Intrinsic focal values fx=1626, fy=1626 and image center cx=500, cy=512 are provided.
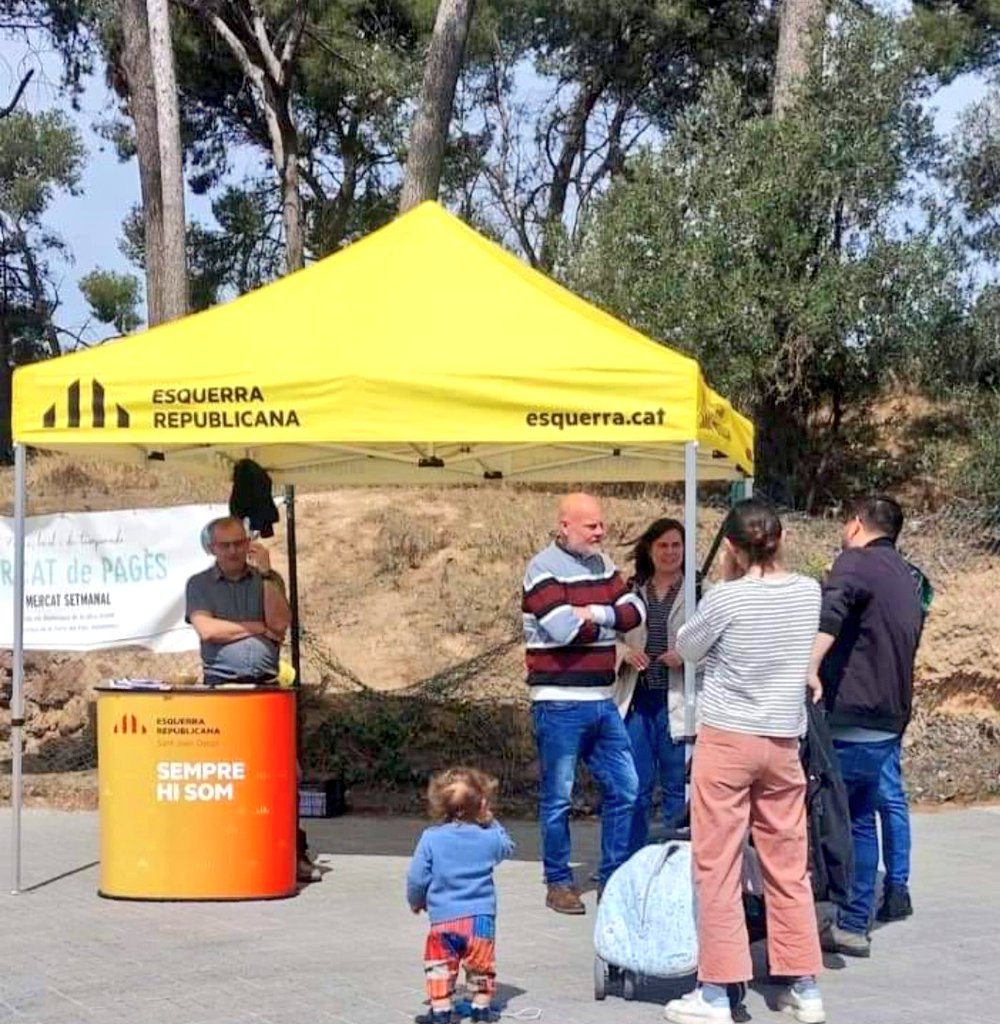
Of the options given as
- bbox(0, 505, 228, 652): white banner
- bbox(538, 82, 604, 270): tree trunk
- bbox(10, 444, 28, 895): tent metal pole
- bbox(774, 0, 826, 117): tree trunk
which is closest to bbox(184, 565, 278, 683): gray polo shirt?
bbox(10, 444, 28, 895): tent metal pole

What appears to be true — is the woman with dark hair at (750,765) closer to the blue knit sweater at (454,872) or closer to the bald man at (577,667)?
the blue knit sweater at (454,872)

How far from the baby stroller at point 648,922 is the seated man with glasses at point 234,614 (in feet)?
8.38

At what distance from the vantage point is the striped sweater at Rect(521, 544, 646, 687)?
23.1ft

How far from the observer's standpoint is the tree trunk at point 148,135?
19.5 m

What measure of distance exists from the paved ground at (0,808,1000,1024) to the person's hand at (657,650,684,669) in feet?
4.10

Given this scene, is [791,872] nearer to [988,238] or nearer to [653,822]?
[653,822]

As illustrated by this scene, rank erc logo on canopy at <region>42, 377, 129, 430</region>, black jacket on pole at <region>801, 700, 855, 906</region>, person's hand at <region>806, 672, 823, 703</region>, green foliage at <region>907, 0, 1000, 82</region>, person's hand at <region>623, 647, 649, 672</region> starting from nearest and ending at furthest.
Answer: person's hand at <region>806, 672, 823, 703</region> < black jacket on pole at <region>801, 700, 855, 906</region> < erc logo on canopy at <region>42, 377, 129, 430</region> < person's hand at <region>623, 647, 649, 672</region> < green foliage at <region>907, 0, 1000, 82</region>

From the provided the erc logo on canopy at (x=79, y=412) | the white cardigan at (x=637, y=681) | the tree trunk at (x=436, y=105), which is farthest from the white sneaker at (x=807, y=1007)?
the tree trunk at (x=436, y=105)

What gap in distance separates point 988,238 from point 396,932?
622 inches

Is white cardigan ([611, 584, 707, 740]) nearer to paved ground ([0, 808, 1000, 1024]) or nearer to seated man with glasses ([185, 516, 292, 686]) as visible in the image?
paved ground ([0, 808, 1000, 1024])

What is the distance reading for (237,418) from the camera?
7172 millimetres

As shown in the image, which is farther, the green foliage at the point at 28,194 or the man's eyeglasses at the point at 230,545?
the green foliage at the point at 28,194

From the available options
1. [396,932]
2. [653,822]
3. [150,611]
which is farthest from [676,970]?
[150,611]

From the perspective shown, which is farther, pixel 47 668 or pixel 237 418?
pixel 47 668
